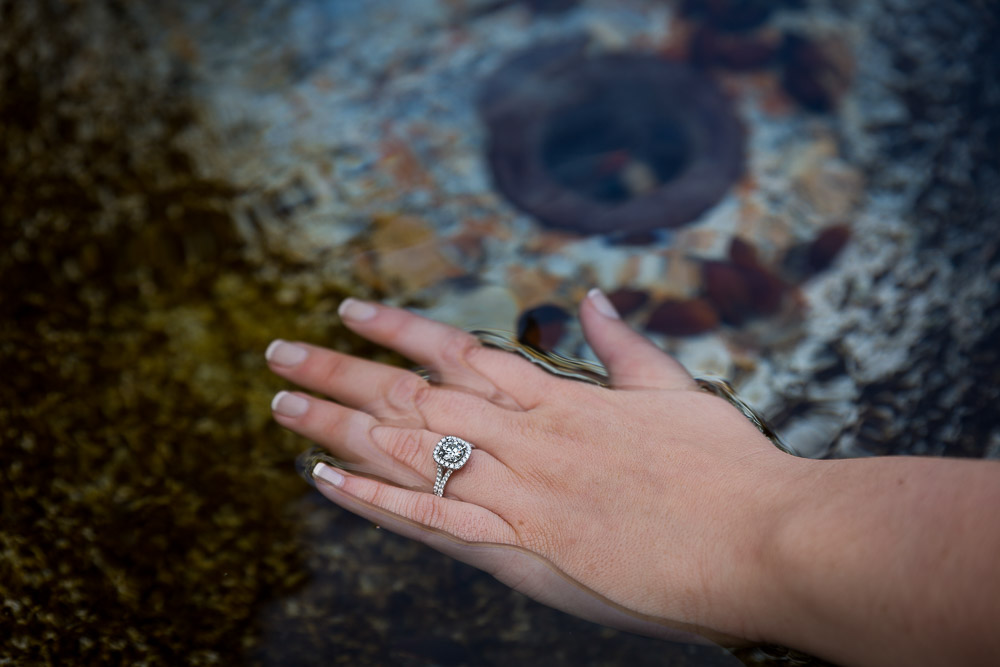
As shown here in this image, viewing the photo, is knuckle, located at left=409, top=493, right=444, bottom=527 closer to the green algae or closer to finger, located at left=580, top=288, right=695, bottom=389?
the green algae

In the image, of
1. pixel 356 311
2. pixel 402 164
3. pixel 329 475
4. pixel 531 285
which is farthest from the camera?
pixel 402 164

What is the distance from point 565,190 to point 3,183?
4.87 ft

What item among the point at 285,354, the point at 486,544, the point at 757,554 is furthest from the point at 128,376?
the point at 757,554

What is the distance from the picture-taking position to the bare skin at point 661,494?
889mm

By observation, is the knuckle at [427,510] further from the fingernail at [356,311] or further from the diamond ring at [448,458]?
the fingernail at [356,311]

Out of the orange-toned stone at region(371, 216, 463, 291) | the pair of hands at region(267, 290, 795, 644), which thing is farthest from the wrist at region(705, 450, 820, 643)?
the orange-toned stone at region(371, 216, 463, 291)

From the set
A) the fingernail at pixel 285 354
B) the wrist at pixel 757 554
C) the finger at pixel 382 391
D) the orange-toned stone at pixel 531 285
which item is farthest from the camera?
the orange-toned stone at pixel 531 285

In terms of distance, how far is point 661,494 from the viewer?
3.92 ft

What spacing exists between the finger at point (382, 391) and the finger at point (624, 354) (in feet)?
0.83

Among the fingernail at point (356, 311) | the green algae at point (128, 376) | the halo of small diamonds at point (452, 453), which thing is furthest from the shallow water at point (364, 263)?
the halo of small diamonds at point (452, 453)

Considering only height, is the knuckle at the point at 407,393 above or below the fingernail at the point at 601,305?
below

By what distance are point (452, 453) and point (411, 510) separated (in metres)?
0.13

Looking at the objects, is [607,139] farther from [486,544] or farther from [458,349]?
[486,544]

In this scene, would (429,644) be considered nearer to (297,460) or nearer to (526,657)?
(526,657)
